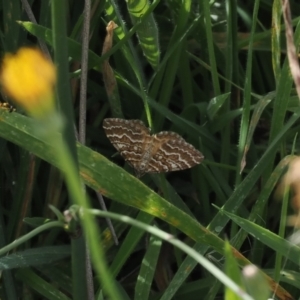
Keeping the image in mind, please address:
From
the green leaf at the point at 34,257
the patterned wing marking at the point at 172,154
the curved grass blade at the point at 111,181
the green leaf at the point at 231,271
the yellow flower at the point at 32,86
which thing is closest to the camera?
the yellow flower at the point at 32,86

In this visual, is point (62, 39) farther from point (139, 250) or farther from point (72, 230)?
point (139, 250)

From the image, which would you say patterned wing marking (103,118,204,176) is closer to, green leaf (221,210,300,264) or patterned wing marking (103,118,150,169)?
patterned wing marking (103,118,150,169)

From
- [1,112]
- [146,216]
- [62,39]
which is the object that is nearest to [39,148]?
[1,112]

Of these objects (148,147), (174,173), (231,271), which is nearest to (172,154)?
(148,147)

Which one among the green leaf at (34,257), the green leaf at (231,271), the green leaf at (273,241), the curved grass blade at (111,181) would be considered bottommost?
the green leaf at (34,257)

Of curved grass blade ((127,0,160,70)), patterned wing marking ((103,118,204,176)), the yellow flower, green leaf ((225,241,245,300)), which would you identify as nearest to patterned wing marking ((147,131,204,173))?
patterned wing marking ((103,118,204,176))

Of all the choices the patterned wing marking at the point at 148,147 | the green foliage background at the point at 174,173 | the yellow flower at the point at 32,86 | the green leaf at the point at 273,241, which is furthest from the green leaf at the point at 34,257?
the yellow flower at the point at 32,86

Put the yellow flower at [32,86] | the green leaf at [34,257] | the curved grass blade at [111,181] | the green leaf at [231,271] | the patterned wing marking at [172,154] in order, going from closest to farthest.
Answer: the yellow flower at [32,86] → the green leaf at [231,271] → the curved grass blade at [111,181] → the green leaf at [34,257] → the patterned wing marking at [172,154]

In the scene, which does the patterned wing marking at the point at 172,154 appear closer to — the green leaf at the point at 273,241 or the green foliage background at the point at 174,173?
the green foliage background at the point at 174,173
